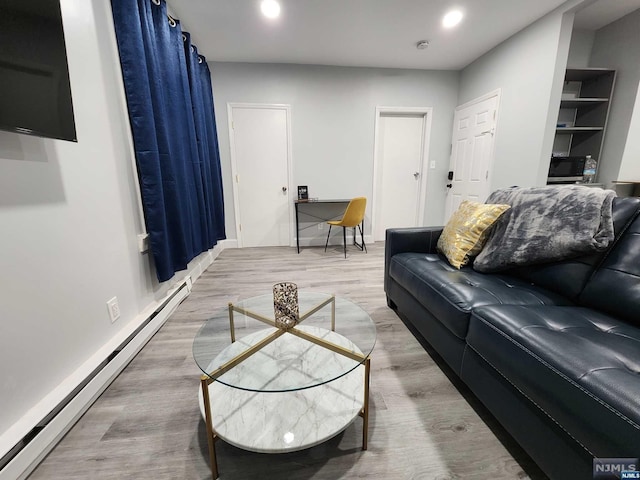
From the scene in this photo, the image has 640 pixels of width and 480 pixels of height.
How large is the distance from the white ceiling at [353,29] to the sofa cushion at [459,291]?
229 centimetres

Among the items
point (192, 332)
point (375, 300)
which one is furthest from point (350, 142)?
point (192, 332)

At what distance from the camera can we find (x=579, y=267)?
4.17ft

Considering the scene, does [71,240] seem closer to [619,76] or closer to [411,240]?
[411,240]

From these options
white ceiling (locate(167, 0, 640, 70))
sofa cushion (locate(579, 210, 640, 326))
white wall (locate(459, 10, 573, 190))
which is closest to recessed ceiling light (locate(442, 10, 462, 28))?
white ceiling (locate(167, 0, 640, 70))

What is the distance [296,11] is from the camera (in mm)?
2316

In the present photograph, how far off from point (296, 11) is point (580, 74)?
120 inches

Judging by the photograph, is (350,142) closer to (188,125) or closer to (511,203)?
(188,125)

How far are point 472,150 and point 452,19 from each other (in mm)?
1528

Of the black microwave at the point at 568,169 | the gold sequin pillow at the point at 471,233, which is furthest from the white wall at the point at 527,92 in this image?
the gold sequin pillow at the point at 471,233

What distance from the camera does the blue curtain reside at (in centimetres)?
159

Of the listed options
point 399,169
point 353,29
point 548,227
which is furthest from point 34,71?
point 399,169

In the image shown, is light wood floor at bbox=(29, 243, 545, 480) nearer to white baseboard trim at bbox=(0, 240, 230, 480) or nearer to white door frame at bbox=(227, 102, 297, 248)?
white baseboard trim at bbox=(0, 240, 230, 480)

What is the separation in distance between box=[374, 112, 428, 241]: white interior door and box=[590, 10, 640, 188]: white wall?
1.85 m

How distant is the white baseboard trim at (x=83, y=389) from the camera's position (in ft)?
2.98
